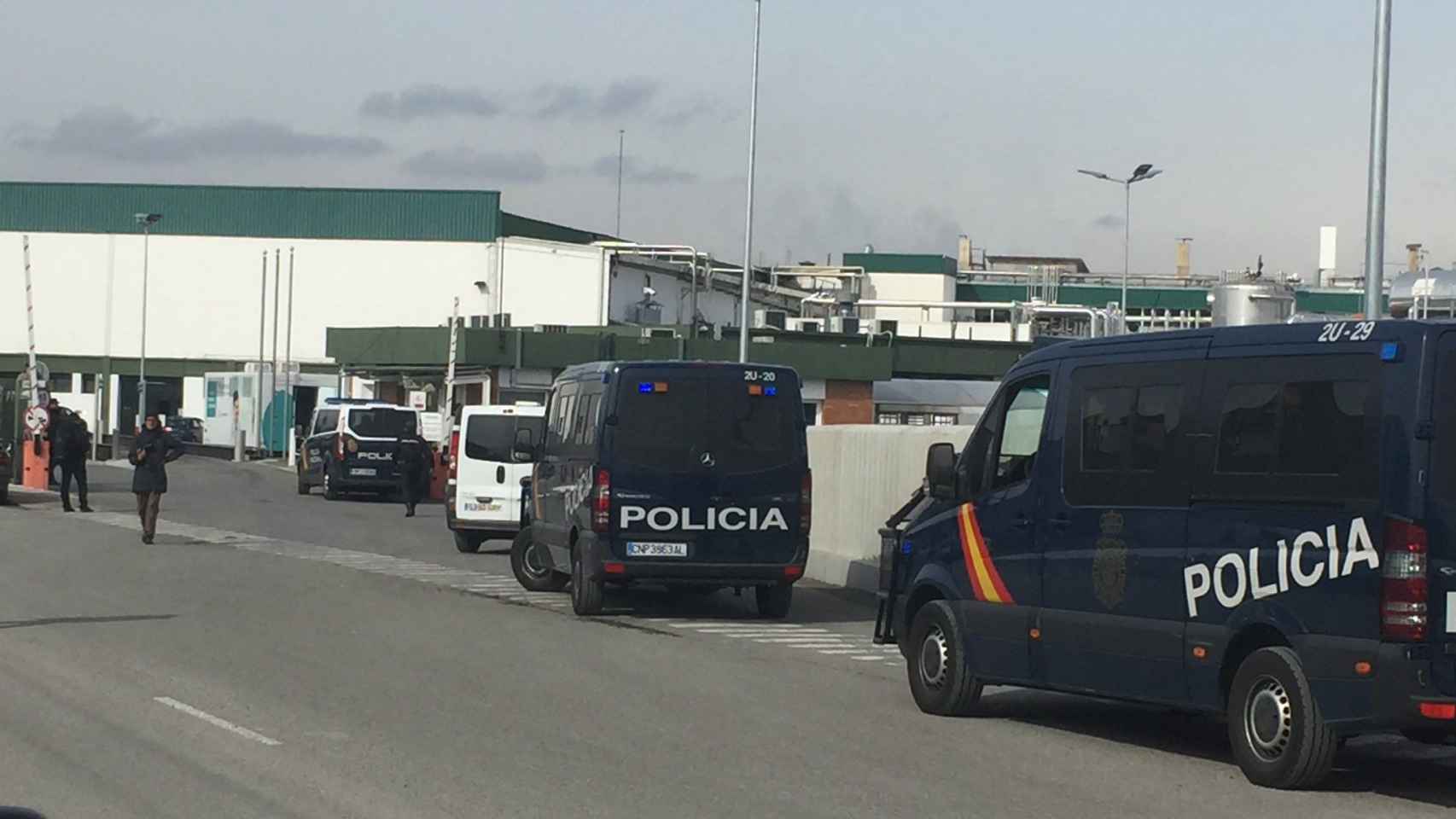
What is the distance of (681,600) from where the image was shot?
73.2 feet

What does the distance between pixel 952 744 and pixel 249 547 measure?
18391 mm

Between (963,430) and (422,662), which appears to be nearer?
(422,662)

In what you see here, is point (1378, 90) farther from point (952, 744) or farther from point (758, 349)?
point (758, 349)

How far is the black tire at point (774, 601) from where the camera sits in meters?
20.0

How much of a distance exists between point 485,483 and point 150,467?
4.56 metres

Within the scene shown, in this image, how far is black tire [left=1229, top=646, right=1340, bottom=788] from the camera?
990cm

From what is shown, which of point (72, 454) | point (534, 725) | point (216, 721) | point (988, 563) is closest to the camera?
point (216, 721)

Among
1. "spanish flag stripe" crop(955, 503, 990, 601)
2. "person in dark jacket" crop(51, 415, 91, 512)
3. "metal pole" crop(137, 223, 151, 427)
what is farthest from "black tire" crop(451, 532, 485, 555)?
"metal pole" crop(137, 223, 151, 427)

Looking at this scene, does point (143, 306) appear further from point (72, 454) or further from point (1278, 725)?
point (1278, 725)

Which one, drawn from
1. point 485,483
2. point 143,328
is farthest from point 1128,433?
point 143,328

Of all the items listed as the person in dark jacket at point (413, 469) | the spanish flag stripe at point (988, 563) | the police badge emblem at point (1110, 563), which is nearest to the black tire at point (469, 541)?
the person in dark jacket at point (413, 469)

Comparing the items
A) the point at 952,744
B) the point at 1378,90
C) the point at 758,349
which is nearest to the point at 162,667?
the point at 952,744

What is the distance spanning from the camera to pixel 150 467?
27.8 metres

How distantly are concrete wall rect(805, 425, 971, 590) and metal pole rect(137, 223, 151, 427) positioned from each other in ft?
180
